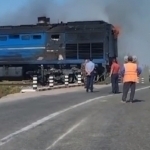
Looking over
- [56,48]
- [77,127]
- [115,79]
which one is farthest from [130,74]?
[56,48]

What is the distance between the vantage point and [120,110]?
15258 millimetres

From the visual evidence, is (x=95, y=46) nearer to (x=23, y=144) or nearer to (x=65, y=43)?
(x=65, y=43)

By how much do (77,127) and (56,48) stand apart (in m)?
27.0

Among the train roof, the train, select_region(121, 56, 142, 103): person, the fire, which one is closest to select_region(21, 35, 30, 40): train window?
the train

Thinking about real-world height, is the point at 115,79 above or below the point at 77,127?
above

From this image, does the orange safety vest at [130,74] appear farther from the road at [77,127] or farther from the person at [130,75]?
the road at [77,127]

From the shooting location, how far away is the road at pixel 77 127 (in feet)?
29.9

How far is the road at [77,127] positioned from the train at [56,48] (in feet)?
68.5

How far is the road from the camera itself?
359 inches

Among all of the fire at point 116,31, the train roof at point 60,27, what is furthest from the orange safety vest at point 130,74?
the fire at point 116,31

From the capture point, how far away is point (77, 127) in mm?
11461

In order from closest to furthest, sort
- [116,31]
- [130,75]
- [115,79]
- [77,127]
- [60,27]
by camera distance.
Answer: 1. [77,127]
2. [130,75]
3. [115,79]
4. [60,27]
5. [116,31]

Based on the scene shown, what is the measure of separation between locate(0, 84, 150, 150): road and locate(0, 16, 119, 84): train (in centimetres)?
2089

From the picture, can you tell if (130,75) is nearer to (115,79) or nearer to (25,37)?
(115,79)
